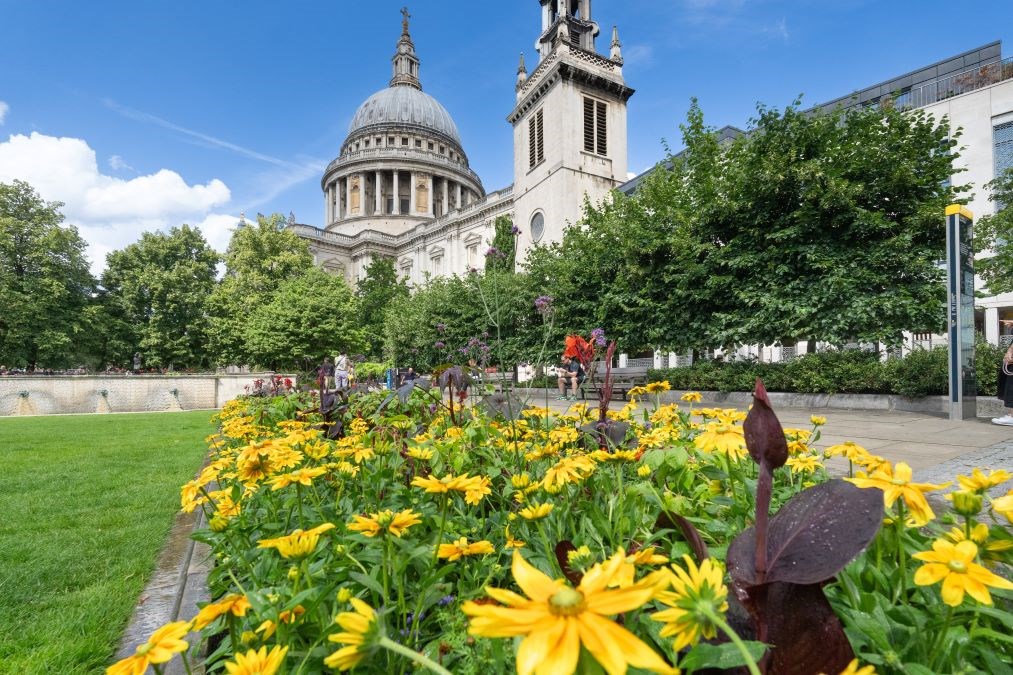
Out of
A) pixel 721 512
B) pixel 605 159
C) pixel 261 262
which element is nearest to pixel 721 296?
pixel 721 512

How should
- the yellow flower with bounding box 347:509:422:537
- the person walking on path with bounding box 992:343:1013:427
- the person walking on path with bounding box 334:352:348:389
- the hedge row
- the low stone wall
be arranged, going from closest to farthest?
the yellow flower with bounding box 347:509:422:537, the person walking on path with bounding box 992:343:1013:427, the hedge row, the person walking on path with bounding box 334:352:348:389, the low stone wall

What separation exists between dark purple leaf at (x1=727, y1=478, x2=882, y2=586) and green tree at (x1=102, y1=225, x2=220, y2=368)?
34820 millimetres

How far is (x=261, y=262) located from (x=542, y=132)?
64.2 feet

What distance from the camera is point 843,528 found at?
0.68 metres

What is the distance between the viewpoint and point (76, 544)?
8.63 ft

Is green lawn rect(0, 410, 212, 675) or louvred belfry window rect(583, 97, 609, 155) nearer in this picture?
green lawn rect(0, 410, 212, 675)

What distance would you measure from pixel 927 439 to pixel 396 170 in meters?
56.0

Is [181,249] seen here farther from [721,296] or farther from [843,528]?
[843,528]

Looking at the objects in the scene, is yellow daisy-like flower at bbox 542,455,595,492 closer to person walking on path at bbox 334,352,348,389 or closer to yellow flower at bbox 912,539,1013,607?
yellow flower at bbox 912,539,1013,607

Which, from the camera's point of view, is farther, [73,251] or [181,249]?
[181,249]

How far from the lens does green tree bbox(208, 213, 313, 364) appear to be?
2780 cm

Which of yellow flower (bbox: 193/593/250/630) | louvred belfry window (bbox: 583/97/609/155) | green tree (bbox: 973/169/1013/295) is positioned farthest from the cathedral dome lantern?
yellow flower (bbox: 193/593/250/630)

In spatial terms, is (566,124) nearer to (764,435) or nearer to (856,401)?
(856,401)

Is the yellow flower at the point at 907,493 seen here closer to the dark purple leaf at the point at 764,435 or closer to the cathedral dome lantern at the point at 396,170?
the dark purple leaf at the point at 764,435
